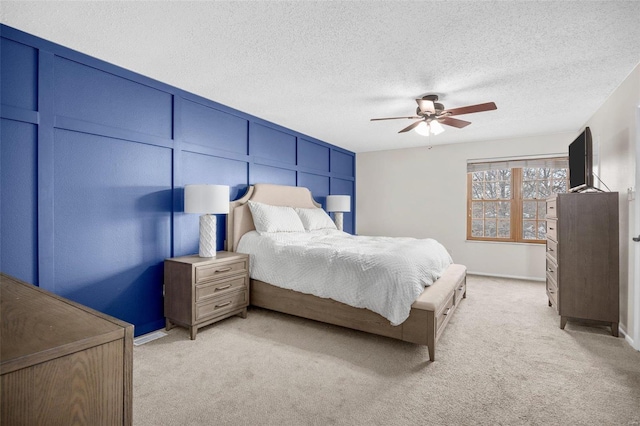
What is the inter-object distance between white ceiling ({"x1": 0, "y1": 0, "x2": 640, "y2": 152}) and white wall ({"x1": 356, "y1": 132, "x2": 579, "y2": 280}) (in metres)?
1.71

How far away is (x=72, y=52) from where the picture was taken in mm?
2408

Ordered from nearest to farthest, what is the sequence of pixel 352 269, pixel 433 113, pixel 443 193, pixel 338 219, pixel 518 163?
pixel 352 269 < pixel 433 113 < pixel 518 163 < pixel 338 219 < pixel 443 193

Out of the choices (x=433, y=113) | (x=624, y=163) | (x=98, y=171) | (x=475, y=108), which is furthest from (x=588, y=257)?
(x=98, y=171)

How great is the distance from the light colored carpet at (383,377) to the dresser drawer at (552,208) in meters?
1.12

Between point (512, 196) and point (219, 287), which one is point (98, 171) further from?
point (512, 196)

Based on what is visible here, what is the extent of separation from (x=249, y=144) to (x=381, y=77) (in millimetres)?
1926

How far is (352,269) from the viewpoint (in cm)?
273

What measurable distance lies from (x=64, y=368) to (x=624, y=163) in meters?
4.13

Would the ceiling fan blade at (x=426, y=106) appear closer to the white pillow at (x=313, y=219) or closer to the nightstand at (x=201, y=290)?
the white pillow at (x=313, y=219)

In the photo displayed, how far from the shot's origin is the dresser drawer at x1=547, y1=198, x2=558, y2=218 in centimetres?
319

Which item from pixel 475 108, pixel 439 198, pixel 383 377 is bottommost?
pixel 383 377

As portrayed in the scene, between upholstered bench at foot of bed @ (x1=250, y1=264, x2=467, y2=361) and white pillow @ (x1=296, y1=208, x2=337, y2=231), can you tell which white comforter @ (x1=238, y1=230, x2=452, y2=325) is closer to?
upholstered bench at foot of bed @ (x1=250, y1=264, x2=467, y2=361)

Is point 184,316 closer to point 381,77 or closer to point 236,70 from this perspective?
point 236,70

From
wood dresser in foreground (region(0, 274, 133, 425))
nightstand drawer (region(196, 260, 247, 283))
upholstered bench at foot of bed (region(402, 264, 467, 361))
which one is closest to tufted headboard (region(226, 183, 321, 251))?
nightstand drawer (region(196, 260, 247, 283))
